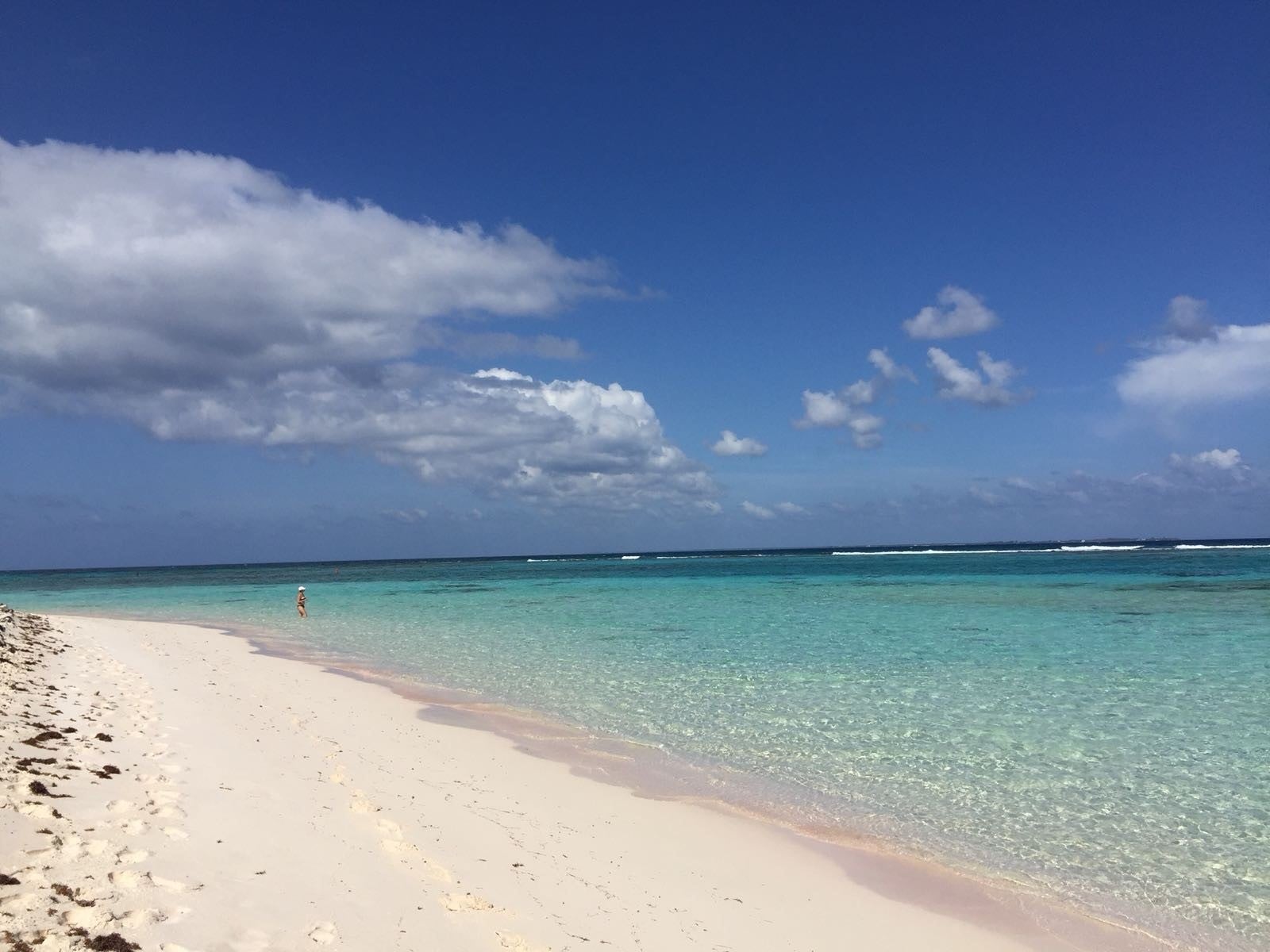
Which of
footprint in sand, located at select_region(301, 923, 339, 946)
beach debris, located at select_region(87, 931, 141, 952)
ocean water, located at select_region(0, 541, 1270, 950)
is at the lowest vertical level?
ocean water, located at select_region(0, 541, 1270, 950)

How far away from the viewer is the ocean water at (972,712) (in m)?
7.33

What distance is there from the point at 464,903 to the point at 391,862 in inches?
40.5

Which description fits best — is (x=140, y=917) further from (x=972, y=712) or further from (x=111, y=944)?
(x=972, y=712)

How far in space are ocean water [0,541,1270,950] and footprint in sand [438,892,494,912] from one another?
412 centimetres

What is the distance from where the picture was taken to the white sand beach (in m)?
4.86

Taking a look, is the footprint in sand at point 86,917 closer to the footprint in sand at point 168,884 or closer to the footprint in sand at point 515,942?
the footprint in sand at point 168,884

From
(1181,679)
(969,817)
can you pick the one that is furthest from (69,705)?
(1181,679)

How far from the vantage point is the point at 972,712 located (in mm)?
12766

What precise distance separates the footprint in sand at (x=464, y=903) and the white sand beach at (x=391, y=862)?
20 mm

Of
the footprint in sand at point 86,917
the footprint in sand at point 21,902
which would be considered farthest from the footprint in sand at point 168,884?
the footprint in sand at point 21,902

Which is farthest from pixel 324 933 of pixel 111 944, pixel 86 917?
pixel 86 917

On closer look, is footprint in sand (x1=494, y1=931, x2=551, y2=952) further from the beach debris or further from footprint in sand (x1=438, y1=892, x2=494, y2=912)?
the beach debris

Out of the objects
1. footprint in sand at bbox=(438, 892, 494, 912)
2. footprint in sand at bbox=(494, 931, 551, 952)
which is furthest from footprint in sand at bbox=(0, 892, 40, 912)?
footprint in sand at bbox=(494, 931, 551, 952)

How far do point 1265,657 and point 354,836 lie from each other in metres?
19.8
